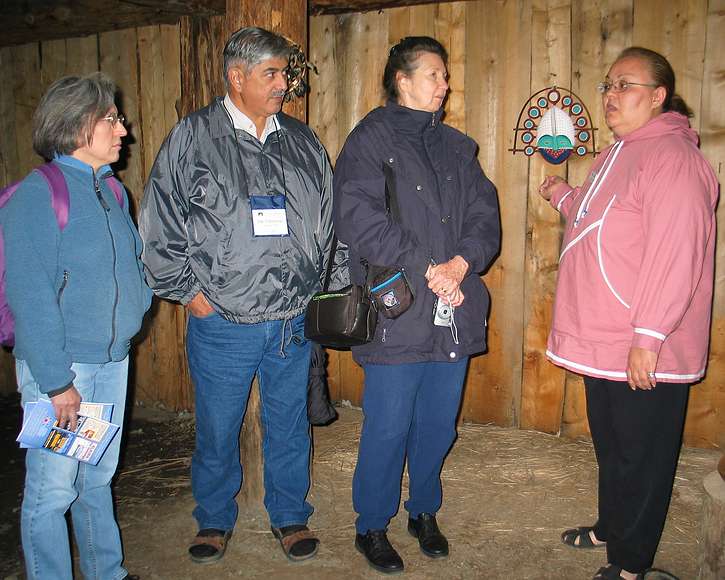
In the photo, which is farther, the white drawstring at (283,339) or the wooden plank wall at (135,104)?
the wooden plank wall at (135,104)

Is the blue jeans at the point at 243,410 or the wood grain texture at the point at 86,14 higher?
the wood grain texture at the point at 86,14

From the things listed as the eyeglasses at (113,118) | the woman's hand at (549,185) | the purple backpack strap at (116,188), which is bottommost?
the purple backpack strap at (116,188)

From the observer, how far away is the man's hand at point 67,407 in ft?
6.40

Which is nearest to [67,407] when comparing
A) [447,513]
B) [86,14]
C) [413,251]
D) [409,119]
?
[413,251]

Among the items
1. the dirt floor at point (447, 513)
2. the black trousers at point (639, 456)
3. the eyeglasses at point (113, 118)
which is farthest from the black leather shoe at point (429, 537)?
the eyeglasses at point (113, 118)

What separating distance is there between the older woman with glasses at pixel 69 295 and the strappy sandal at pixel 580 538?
201cm

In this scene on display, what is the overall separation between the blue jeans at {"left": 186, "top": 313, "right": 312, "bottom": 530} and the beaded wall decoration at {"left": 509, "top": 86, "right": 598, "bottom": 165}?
1.99 m

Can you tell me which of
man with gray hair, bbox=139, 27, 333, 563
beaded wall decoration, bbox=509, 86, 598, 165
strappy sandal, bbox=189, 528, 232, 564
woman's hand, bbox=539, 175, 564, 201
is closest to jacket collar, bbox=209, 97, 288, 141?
man with gray hair, bbox=139, 27, 333, 563

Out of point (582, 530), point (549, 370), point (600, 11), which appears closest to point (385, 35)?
point (600, 11)

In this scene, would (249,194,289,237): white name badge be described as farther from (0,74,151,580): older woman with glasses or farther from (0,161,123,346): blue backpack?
(0,161,123,346): blue backpack

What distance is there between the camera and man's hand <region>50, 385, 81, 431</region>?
1.95 metres

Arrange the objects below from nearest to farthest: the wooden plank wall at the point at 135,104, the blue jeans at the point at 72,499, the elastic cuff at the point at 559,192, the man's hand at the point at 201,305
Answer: the blue jeans at the point at 72,499, the man's hand at the point at 201,305, the elastic cuff at the point at 559,192, the wooden plank wall at the point at 135,104

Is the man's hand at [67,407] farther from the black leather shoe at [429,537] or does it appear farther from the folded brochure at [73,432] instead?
the black leather shoe at [429,537]

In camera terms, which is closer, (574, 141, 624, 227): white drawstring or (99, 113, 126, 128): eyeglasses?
(99, 113, 126, 128): eyeglasses
